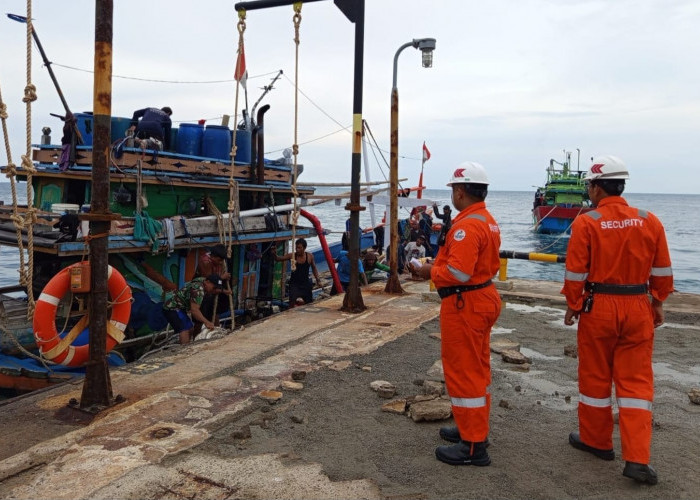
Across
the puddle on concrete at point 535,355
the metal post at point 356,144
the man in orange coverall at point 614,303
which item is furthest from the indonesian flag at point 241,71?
the man in orange coverall at point 614,303

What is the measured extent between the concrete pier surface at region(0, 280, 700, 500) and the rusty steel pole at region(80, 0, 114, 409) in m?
0.22

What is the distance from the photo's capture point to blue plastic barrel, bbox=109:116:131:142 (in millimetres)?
9780

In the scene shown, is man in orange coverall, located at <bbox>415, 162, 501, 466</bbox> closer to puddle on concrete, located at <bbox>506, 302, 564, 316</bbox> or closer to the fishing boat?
puddle on concrete, located at <bbox>506, 302, 564, 316</bbox>

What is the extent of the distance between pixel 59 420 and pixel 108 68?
2691 mm

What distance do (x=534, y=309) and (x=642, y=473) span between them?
5.97 metres

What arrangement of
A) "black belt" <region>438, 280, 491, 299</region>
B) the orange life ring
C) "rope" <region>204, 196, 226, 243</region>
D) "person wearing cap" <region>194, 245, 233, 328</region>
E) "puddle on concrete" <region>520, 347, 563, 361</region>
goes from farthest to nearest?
"rope" <region>204, 196, 226, 243</region> < "person wearing cap" <region>194, 245, 233, 328</region> < "puddle on concrete" <region>520, 347, 563, 361</region> < the orange life ring < "black belt" <region>438, 280, 491, 299</region>

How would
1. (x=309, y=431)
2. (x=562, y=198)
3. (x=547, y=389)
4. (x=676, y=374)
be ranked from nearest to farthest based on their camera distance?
1. (x=309, y=431)
2. (x=547, y=389)
3. (x=676, y=374)
4. (x=562, y=198)

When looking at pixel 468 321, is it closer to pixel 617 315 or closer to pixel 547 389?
pixel 617 315

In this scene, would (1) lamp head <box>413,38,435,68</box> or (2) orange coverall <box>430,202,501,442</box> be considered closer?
(2) orange coverall <box>430,202,501,442</box>

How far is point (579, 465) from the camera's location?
3764 mm

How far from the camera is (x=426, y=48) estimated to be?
10.9 meters

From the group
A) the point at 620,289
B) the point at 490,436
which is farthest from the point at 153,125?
the point at 620,289

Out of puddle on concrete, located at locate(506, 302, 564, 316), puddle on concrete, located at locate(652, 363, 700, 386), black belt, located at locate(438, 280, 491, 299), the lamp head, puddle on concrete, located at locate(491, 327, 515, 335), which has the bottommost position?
puddle on concrete, located at locate(652, 363, 700, 386)

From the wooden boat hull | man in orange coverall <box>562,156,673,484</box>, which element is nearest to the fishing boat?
the wooden boat hull
